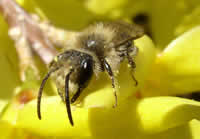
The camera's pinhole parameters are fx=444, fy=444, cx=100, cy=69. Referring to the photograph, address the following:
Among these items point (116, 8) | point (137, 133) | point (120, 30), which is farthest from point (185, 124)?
point (116, 8)

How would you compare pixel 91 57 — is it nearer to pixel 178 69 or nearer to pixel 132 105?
pixel 132 105

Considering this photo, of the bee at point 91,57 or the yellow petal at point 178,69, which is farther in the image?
the yellow petal at point 178,69

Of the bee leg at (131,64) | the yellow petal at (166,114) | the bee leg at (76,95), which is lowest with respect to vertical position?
the yellow petal at (166,114)

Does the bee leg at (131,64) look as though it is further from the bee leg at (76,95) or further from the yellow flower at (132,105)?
the bee leg at (76,95)

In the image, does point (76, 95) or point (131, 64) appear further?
point (131, 64)

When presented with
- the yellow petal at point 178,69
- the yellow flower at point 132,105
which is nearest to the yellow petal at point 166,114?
the yellow flower at point 132,105

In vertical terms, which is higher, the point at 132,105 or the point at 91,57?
the point at 91,57

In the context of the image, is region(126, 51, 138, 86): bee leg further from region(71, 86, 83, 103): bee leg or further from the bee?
region(71, 86, 83, 103): bee leg

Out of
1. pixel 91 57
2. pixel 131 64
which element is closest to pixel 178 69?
pixel 131 64
